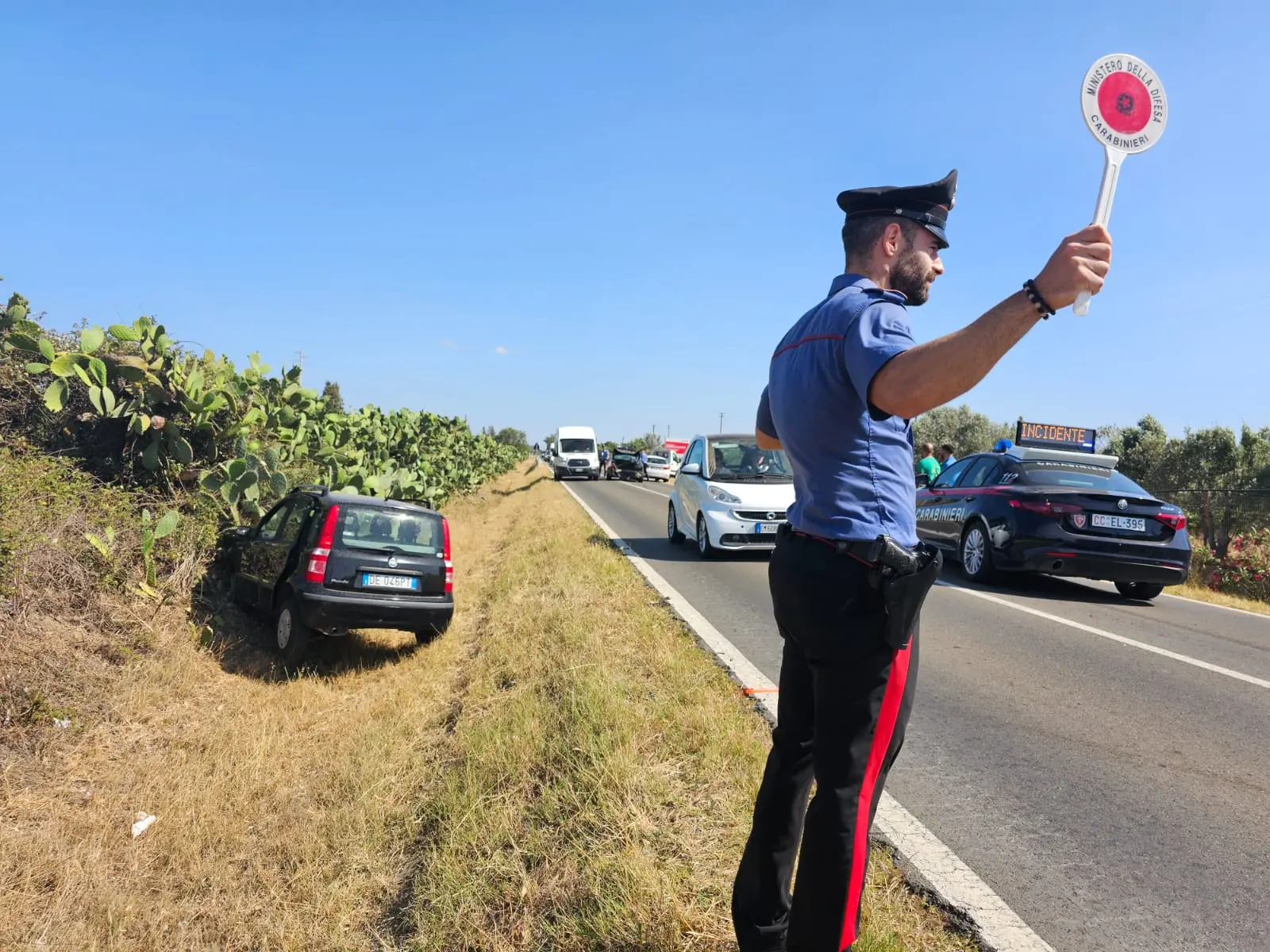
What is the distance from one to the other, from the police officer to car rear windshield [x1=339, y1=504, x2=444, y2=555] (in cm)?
Result: 574

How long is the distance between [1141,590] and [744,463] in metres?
5.16

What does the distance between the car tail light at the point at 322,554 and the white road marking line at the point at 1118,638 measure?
6561mm

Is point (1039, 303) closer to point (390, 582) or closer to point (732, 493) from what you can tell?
point (390, 582)

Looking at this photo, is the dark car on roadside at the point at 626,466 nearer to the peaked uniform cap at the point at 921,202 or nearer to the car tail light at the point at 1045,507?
the car tail light at the point at 1045,507

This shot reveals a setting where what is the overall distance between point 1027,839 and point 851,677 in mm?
2081

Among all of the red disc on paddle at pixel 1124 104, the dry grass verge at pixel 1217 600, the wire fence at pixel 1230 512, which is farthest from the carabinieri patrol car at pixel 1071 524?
the wire fence at pixel 1230 512

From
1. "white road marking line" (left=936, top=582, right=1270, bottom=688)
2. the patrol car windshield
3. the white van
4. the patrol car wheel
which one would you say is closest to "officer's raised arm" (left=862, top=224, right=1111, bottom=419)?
"white road marking line" (left=936, top=582, right=1270, bottom=688)

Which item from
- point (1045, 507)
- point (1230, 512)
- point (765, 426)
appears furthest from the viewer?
point (1230, 512)

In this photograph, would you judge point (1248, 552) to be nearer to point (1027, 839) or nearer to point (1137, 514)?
point (1137, 514)

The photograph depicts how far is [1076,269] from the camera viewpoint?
170 centimetres

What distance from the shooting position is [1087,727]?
16.0 ft

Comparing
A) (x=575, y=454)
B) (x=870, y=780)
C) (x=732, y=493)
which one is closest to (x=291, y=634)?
(x=870, y=780)

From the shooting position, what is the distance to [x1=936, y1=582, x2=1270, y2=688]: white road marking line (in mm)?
6156

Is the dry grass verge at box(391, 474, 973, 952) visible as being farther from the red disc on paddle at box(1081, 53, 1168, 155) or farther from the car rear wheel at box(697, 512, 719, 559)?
the car rear wheel at box(697, 512, 719, 559)
